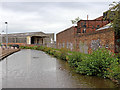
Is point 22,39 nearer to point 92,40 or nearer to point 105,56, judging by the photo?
point 92,40

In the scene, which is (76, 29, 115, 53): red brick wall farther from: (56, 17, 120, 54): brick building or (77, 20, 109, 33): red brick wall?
(77, 20, 109, 33): red brick wall

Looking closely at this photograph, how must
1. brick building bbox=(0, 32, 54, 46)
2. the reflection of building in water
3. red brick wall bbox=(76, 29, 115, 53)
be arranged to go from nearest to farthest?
1. red brick wall bbox=(76, 29, 115, 53)
2. the reflection of building in water
3. brick building bbox=(0, 32, 54, 46)

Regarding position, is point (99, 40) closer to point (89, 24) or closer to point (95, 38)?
point (95, 38)

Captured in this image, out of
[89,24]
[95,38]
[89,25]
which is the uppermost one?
[89,24]

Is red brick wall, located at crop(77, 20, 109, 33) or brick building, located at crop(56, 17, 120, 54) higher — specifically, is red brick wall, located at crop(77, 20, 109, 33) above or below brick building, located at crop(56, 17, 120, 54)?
above

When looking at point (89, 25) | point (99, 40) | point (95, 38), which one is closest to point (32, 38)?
point (89, 25)

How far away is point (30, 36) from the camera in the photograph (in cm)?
6144

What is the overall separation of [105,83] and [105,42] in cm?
823

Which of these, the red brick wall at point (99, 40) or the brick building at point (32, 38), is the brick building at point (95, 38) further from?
the brick building at point (32, 38)

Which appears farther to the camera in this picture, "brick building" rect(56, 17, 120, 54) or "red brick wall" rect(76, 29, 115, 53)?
"red brick wall" rect(76, 29, 115, 53)

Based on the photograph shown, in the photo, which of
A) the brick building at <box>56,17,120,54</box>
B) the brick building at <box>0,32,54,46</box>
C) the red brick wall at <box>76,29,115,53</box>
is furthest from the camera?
the brick building at <box>0,32,54,46</box>

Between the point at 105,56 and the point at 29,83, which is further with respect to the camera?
the point at 105,56

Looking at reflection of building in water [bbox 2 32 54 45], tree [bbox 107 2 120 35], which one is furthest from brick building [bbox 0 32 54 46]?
tree [bbox 107 2 120 35]

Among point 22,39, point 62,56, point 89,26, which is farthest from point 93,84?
point 22,39
